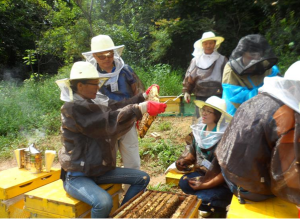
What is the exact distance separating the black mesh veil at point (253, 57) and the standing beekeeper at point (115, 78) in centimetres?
116

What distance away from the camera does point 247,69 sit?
2.82 meters

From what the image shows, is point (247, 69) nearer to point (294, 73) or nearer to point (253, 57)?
point (253, 57)

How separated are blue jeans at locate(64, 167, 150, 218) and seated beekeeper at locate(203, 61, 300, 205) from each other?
89 centimetres

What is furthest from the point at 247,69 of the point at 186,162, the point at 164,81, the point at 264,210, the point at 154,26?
the point at 154,26

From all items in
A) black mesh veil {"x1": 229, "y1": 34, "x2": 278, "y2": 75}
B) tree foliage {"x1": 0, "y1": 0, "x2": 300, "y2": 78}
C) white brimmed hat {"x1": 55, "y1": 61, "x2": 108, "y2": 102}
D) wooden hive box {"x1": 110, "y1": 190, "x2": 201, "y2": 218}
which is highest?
tree foliage {"x1": 0, "y1": 0, "x2": 300, "y2": 78}

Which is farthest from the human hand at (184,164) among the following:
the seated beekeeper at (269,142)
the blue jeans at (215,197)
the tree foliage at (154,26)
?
the tree foliage at (154,26)

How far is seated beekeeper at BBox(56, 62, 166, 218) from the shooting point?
2.09 m

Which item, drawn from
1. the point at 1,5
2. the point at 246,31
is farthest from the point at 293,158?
the point at 1,5

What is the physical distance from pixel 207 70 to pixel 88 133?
89.7 inches

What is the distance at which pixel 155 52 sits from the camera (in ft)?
32.1

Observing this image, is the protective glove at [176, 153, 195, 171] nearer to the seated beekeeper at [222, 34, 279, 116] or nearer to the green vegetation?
the seated beekeeper at [222, 34, 279, 116]

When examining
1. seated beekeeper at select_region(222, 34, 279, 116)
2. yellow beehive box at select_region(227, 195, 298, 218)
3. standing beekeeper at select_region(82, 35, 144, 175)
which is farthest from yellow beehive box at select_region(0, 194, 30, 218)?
seated beekeeper at select_region(222, 34, 279, 116)

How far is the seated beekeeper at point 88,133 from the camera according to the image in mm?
2086

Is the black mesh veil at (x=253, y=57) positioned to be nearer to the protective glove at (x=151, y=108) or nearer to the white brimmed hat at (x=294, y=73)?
the protective glove at (x=151, y=108)
